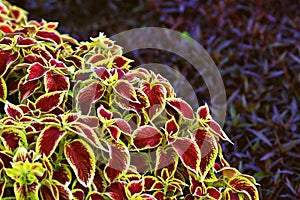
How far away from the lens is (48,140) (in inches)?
54.3

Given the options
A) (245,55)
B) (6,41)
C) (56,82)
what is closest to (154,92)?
(56,82)

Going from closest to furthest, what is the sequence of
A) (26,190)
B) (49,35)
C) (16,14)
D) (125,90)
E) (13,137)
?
(26,190), (13,137), (125,90), (49,35), (16,14)

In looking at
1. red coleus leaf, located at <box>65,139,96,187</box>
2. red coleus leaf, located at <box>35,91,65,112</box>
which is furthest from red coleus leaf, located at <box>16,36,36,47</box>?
red coleus leaf, located at <box>65,139,96,187</box>

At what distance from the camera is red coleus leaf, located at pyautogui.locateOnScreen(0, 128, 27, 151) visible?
1413 millimetres

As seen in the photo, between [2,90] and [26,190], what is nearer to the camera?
[26,190]

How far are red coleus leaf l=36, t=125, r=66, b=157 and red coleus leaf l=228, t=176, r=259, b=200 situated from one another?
0.52 meters

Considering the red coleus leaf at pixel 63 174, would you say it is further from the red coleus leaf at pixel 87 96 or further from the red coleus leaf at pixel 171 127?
the red coleus leaf at pixel 171 127

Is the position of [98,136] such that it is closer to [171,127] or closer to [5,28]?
[171,127]

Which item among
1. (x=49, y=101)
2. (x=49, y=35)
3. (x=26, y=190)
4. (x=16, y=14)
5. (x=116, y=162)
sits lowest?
(x=26, y=190)

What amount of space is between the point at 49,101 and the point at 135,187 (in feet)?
1.15

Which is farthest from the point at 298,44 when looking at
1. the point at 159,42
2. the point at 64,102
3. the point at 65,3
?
the point at 64,102

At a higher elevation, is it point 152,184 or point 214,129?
point 214,129

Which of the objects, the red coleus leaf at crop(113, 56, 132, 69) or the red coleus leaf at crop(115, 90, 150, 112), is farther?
the red coleus leaf at crop(113, 56, 132, 69)

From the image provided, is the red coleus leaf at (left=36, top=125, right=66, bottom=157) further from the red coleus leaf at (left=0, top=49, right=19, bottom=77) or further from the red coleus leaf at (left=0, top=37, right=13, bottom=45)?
the red coleus leaf at (left=0, top=37, right=13, bottom=45)
